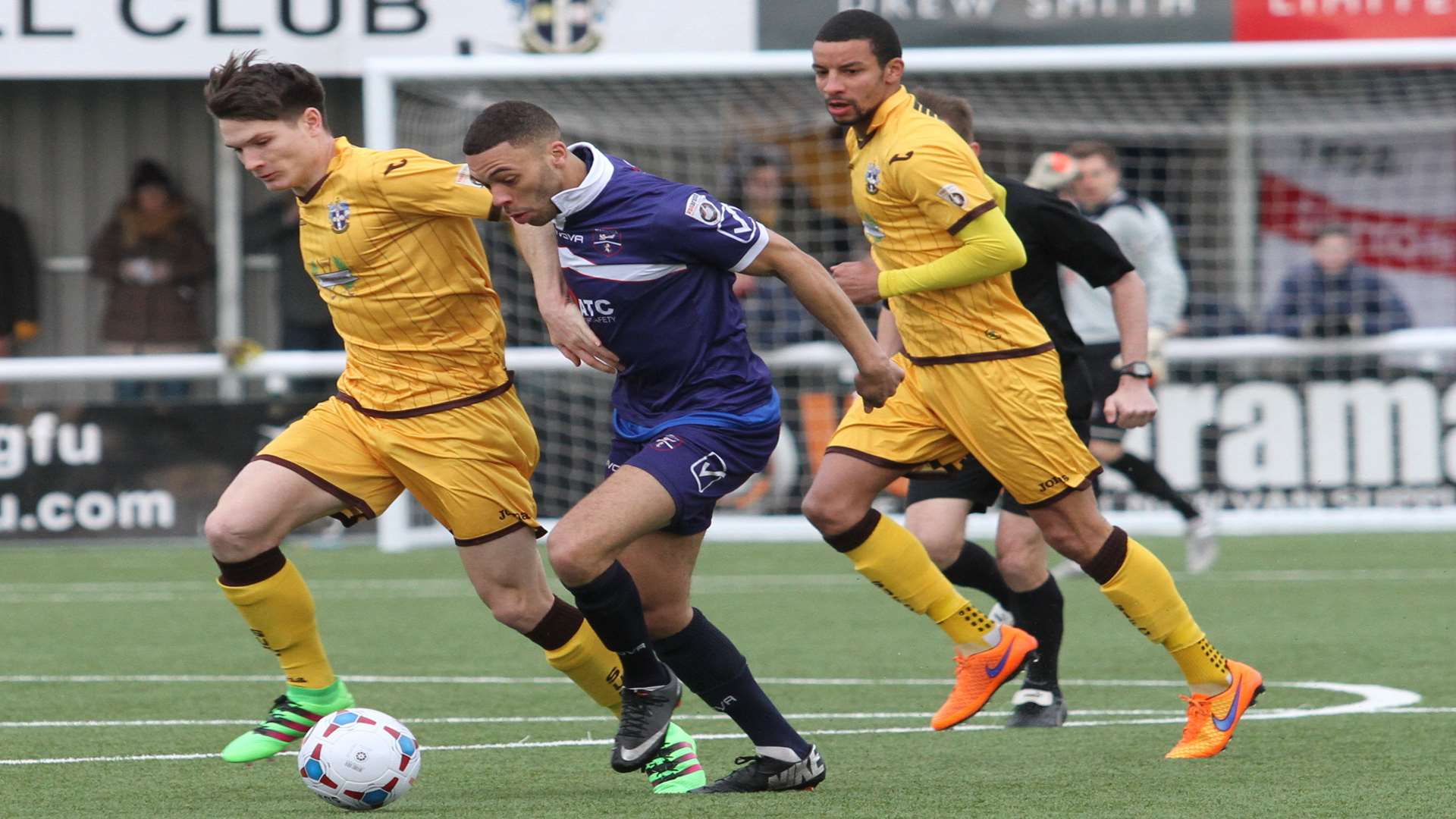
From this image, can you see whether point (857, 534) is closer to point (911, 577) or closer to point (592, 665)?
point (911, 577)

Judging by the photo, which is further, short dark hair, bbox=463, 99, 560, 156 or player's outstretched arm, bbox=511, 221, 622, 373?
player's outstretched arm, bbox=511, 221, 622, 373

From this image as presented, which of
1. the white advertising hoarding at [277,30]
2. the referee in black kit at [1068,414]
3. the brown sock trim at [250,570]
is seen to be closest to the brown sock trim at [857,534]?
the referee in black kit at [1068,414]

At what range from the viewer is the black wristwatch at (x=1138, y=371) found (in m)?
6.08

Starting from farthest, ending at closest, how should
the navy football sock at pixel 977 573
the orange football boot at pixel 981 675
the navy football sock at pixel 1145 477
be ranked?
the navy football sock at pixel 1145 477 → the navy football sock at pixel 977 573 → the orange football boot at pixel 981 675

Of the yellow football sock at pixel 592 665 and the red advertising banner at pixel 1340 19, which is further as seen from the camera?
the red advertising banner at pixel 1340 19

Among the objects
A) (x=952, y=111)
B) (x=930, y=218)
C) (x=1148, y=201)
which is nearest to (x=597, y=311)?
(x=930, y=218)

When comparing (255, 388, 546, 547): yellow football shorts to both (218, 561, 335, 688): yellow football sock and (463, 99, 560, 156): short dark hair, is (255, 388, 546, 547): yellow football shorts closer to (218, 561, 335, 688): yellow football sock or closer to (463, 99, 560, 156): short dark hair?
(218, 561, 335, 688): yellow football sock

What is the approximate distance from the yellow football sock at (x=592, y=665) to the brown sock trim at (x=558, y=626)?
10 mm

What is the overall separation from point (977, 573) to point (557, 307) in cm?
241

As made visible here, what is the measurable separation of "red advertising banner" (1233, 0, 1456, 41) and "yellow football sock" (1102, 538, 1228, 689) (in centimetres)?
918

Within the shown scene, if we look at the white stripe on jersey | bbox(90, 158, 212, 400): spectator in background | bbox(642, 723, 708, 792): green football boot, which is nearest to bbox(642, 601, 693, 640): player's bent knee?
bbox(642, 723, 708, 792): green football boot

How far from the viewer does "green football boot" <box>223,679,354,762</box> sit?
18.3ft

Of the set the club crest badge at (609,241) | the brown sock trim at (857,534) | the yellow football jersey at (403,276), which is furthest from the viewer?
the brown sock trim at (857,534)

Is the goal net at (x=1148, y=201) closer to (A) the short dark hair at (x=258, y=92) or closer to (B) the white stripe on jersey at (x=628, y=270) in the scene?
(A) the short dark hair at (x=258, y=92)
